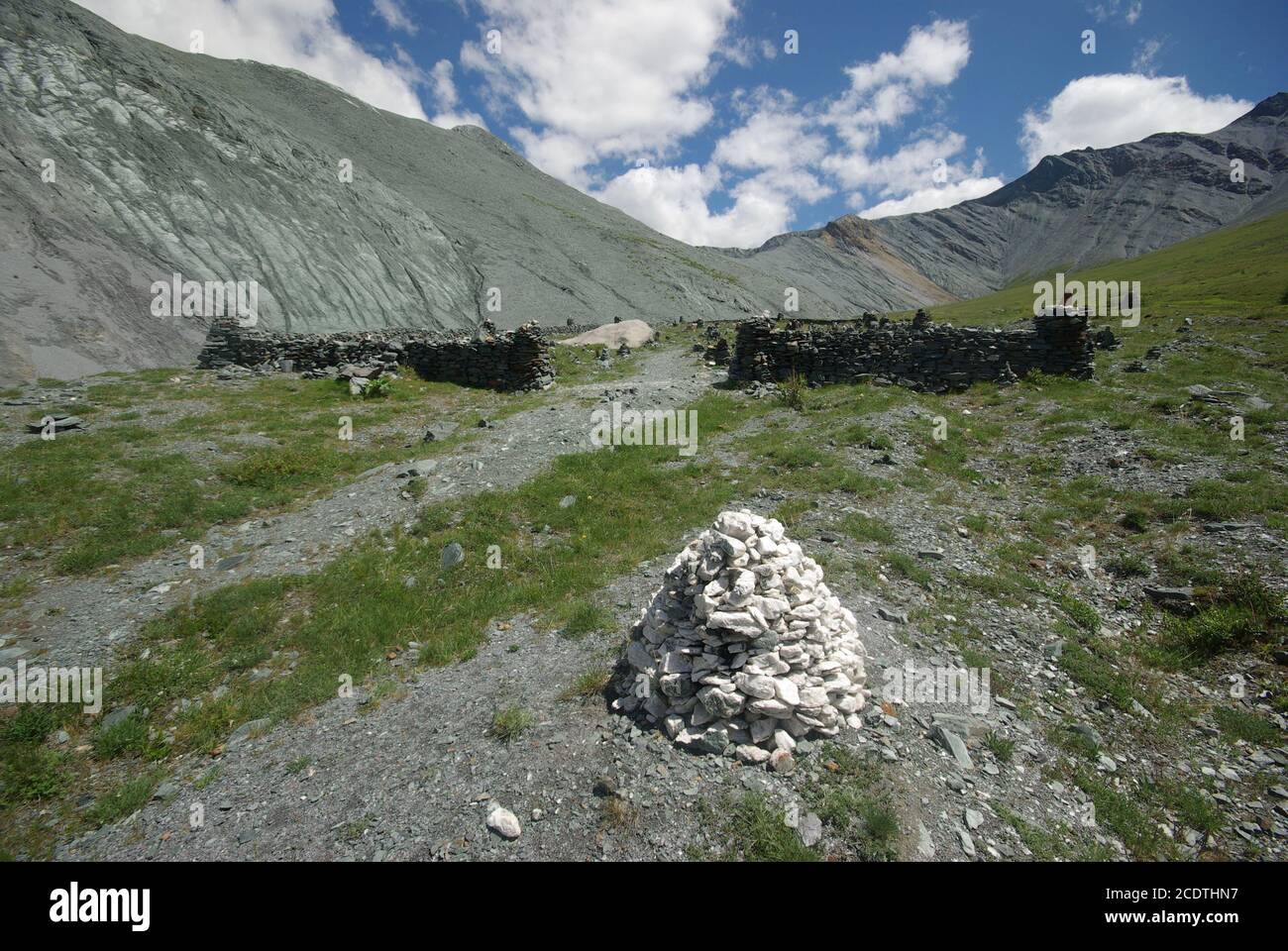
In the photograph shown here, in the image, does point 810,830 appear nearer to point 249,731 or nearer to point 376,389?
point 249,731

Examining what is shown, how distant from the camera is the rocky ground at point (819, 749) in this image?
211 inches

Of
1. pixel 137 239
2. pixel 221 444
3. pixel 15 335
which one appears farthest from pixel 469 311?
pixel 221 444

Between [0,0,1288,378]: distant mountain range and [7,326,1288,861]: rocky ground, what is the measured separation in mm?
28331

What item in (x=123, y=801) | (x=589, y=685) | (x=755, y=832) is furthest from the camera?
(x=589, y=685)

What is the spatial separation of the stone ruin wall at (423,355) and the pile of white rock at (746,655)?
21966 mm

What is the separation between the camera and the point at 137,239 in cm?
3491

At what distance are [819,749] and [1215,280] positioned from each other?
8790cm

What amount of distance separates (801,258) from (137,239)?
16984 centimetres

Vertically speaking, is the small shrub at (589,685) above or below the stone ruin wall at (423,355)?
below

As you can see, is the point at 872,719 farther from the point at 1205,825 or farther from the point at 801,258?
the point at 801,258

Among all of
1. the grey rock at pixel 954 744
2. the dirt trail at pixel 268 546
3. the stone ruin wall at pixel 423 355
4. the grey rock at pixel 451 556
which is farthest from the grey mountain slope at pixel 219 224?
the grey rock at pixel 954 744

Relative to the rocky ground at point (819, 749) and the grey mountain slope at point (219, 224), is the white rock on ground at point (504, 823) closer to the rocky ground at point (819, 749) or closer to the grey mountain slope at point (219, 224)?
the rocky ground at point (819, 749)

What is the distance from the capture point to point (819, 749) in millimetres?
6129

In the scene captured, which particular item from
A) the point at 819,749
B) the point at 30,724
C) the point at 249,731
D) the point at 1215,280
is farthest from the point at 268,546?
the point at 1215,280
